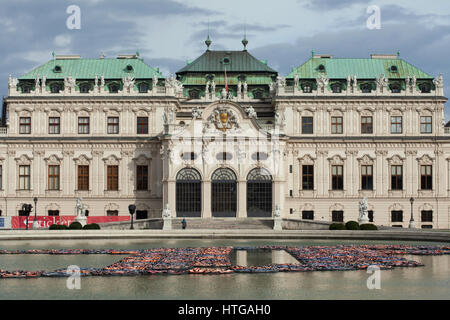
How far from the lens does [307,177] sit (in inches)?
3199

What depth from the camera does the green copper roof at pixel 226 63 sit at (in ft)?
284

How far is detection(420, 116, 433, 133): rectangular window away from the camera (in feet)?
268

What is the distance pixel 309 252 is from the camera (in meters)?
40.4

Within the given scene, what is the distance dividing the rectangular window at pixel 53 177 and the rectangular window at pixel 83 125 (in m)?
5.01

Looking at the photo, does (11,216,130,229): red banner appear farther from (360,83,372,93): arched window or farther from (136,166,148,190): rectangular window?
(360,83,372,93): arched window

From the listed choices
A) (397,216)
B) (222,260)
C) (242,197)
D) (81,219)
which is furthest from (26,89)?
(222,260)

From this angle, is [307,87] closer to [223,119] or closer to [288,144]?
[288,144]

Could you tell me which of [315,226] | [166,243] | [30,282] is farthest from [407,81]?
[30,282]

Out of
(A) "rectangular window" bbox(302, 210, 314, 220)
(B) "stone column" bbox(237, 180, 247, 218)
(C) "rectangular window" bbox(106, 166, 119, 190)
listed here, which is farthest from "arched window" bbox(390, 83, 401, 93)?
(C) "rectangular window" bbox(106, 166, 119, 190)

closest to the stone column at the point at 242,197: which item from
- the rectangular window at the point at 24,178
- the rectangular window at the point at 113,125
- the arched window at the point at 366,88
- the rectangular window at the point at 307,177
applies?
the rectangular window at the point at 307,177

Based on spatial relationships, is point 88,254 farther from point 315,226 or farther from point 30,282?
point 315,226

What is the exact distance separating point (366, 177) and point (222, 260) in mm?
48565

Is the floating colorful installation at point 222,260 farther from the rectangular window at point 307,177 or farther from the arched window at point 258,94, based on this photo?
the arched window at point 258,94
